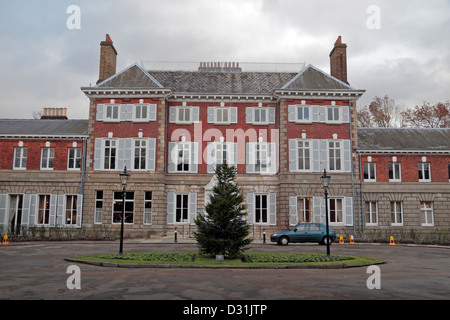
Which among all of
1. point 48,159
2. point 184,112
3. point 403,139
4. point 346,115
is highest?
point 184,112

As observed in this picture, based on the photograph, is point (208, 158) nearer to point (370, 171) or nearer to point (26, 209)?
point (370, 171)

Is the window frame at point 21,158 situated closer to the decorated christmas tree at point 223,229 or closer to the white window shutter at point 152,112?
the white window shutter at point 152,112

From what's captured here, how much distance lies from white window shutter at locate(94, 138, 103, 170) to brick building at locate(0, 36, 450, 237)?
76mm

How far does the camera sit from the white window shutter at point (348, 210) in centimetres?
2955

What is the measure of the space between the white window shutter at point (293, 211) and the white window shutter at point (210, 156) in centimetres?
640

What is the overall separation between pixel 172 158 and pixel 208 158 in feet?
9.08

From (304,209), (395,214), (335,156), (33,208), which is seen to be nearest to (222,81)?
(335,156)

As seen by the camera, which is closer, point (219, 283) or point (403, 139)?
point (219, 283)

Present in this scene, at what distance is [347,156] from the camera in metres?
30.3

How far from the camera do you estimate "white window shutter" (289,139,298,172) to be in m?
29.9

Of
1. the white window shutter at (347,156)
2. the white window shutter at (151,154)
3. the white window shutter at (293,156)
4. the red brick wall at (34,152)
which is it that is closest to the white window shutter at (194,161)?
the white window shutter at (151,154)

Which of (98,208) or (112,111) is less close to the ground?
(112,111)
